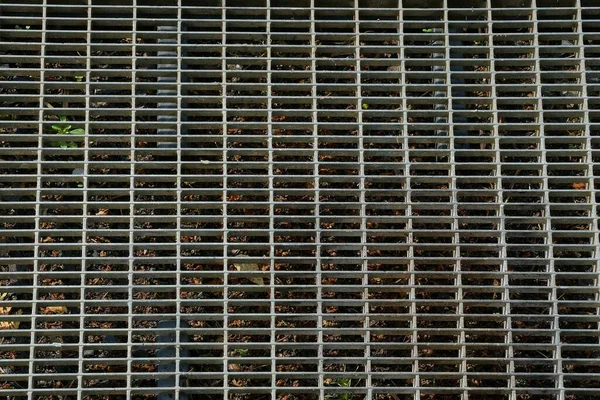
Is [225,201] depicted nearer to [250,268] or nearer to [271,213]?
[271,213]

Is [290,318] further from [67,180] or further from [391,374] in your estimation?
[67,180]

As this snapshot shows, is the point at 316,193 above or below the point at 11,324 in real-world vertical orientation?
above

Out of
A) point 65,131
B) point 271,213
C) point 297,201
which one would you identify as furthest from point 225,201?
point 65,131

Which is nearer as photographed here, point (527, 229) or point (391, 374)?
point (391, 374)

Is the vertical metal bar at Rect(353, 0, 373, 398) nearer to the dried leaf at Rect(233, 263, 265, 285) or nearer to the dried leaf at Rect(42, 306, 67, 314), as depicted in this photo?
the dried leaf at Rect(233, 263, 265, 285)

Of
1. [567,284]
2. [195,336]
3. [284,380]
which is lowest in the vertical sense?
[284,380]

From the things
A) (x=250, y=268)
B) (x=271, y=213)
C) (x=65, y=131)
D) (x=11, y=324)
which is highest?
(x=65, y=131)

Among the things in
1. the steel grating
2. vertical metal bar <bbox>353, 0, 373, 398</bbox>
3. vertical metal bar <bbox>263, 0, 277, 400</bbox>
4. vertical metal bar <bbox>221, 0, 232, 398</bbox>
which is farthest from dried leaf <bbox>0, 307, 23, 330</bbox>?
vertical metal bar <bbox>353, 0, 373, 398</bbox>

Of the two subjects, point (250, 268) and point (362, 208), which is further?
point (250, 268)

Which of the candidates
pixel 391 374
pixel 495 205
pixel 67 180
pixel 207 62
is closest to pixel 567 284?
pixel 495 205
